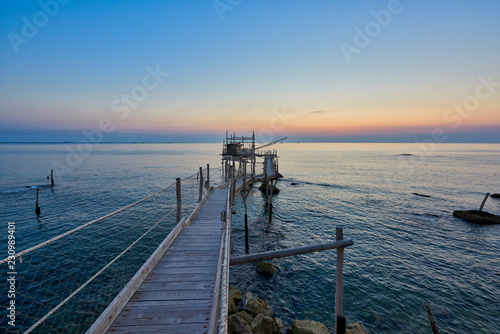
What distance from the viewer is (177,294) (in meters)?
4.84

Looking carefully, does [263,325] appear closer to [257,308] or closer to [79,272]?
Answer: [257,308]

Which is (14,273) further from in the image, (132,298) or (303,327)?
(303,327)

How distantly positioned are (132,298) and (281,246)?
1305 centimetres

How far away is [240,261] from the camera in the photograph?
6781mm

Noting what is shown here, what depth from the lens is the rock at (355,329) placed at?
8.21 meters

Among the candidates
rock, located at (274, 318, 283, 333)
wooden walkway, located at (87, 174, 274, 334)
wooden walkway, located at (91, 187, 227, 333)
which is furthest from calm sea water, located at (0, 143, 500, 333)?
wooden walkway, located at (87, 174, 274, 334)

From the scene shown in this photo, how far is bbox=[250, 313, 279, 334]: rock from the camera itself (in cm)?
784

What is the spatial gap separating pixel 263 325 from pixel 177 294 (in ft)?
15.3

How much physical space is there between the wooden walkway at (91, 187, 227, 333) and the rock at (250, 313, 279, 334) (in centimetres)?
323

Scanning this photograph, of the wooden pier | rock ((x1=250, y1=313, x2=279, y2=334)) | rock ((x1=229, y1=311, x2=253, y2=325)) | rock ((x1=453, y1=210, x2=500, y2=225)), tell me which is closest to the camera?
the wooden pier

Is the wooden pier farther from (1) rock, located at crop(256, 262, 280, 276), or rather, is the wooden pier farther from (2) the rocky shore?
(1) rock, located at crop(256, 262, 280, 276)

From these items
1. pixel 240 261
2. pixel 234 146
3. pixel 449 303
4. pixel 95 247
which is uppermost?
pixel 234 146

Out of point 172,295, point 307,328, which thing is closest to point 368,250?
point 307,328

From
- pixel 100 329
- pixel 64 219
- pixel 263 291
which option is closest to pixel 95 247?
pixel 64 219
